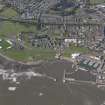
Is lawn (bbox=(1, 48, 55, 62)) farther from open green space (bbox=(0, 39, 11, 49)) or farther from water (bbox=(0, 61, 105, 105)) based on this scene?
water (bbox=(0, 61, 105, 105))

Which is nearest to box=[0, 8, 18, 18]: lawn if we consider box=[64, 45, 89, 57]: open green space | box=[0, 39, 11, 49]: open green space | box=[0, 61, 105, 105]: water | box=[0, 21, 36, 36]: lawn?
box=[0, 21, 36, 36]: lawn

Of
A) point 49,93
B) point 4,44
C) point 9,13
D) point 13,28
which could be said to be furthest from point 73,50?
point 9,13

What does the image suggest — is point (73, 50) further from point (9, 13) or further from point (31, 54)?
point (9, 13)

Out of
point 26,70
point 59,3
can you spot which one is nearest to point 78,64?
point 26,70

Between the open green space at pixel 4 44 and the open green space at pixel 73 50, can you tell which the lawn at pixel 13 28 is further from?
the open green space at pixel 73 50

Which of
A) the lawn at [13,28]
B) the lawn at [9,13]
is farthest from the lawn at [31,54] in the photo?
the lawn at [9,13]

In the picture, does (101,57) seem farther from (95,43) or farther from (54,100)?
(54,100)
